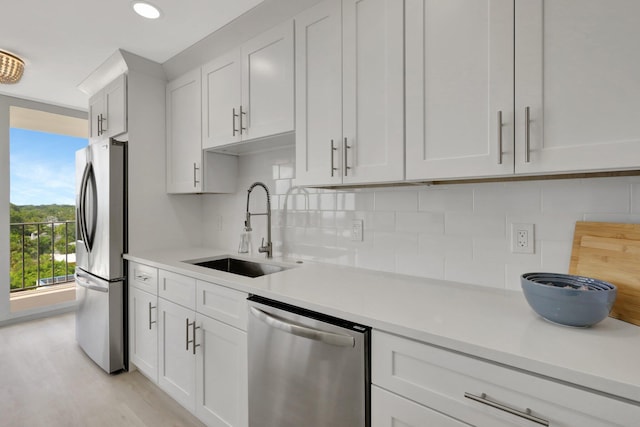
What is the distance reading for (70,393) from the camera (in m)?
2.16

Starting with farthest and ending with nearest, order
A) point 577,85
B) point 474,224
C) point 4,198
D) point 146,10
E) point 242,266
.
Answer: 1. point 4,198
2. point 242,266
3. point 146,10
4. point 474,224
5. point 577,85

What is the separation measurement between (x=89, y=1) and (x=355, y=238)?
2009 millimetres

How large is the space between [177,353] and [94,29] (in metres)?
2.14

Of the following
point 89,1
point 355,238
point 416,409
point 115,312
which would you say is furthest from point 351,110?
point 115,312

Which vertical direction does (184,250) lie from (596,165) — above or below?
below

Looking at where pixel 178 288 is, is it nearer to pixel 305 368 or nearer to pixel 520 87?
pixel 305 368

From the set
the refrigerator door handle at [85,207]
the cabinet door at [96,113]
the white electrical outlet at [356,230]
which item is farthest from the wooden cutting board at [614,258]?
the cabinet door at [96,113]

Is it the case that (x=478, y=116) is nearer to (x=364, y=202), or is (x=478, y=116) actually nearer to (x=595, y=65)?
(x=595, y=65)

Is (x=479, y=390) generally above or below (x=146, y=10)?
below

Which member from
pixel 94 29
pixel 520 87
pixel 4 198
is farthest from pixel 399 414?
pixel 4 198

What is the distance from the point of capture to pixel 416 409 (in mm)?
953

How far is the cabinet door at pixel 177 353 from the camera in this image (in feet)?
5.93

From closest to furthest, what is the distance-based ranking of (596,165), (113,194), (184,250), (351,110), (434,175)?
(596,165) → (434,175) → (351,110) → (113,194) → (184,250)

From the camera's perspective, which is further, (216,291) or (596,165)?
(216,291)
